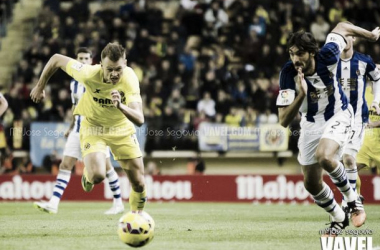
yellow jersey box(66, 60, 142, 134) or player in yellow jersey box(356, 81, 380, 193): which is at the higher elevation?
yellow jersey box(66, 60, 142, 134)

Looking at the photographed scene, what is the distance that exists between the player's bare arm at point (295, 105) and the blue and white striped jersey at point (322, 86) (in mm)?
158

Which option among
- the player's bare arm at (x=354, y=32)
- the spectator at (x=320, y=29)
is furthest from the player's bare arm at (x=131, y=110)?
the spectator at (x=320, y=29)

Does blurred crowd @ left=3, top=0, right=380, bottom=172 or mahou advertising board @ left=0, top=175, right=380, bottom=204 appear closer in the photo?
mahou advertising board @ left=0, top=175, right=380, bottom=204

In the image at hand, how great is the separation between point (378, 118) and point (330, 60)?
424cm

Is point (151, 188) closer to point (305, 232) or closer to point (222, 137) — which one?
point (222, 137)

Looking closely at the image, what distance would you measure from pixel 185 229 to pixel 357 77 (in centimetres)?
314

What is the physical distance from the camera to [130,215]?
7.31 metres

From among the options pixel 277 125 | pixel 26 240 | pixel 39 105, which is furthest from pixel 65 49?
pixel 26 240

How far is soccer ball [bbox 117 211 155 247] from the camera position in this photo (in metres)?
7.13

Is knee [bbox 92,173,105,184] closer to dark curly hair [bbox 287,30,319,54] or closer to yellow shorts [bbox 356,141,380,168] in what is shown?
dark curly hair [bbox 287,30,319,54]

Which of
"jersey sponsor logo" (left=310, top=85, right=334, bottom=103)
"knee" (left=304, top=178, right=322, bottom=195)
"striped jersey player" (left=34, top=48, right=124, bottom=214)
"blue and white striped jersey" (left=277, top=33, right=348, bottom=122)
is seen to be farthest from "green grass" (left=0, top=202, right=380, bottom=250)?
"jersey sponsor logo" (left=310, top=85, right=334, bottom=103)

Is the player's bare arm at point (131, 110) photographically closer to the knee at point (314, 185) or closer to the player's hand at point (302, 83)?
the player's hand at point (302, 83)

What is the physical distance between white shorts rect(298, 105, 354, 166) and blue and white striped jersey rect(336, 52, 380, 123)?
2.07 m

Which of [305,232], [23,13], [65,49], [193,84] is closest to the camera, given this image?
[305,232]
